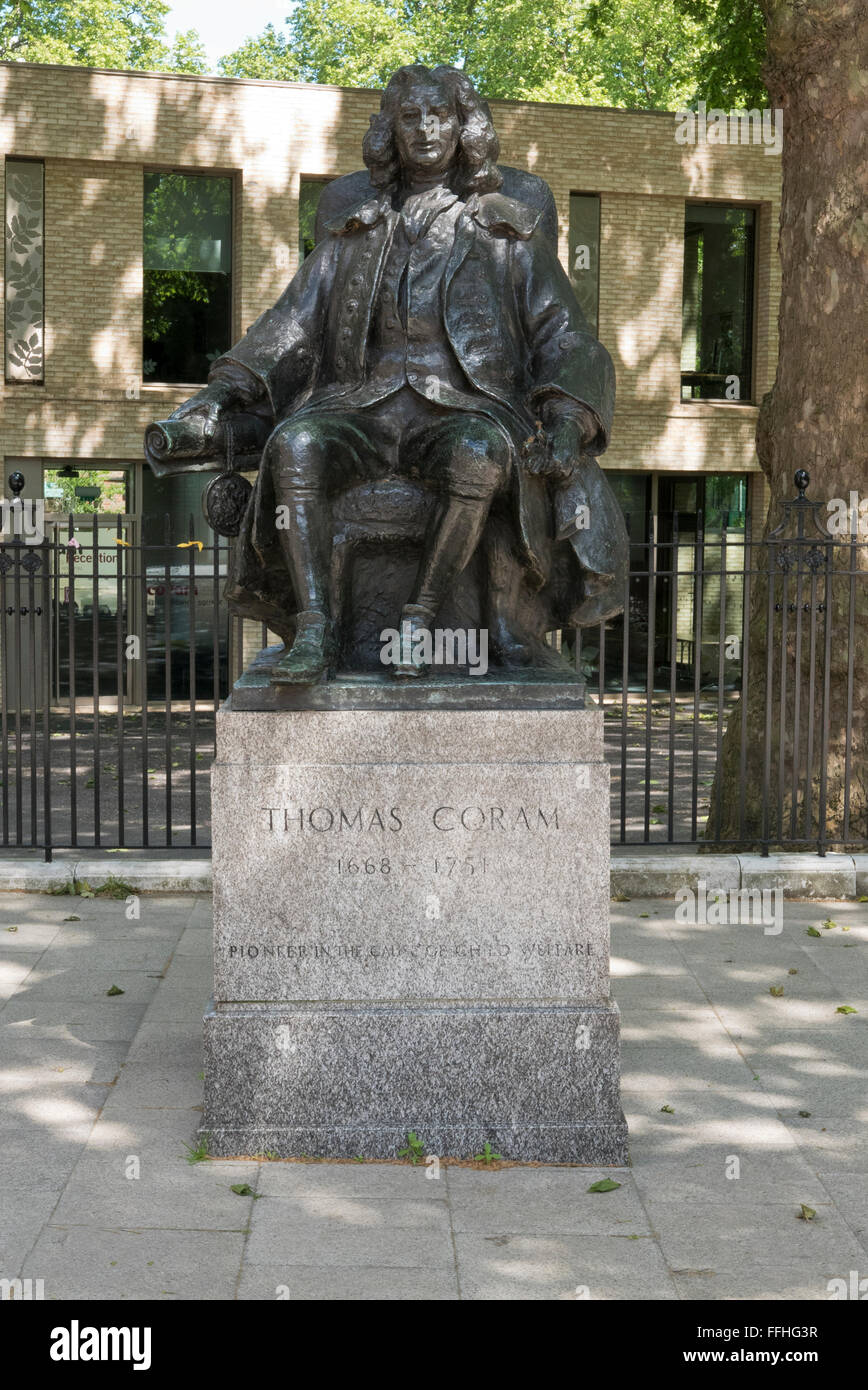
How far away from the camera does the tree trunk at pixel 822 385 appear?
9.27 m

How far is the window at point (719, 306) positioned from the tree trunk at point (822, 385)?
1215 centimetres

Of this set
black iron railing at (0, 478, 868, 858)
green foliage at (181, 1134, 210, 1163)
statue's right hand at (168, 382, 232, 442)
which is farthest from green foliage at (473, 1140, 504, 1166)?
statue's right hand at (168, 382, 232, 442)

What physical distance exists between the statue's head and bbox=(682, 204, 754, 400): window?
54.5 feet

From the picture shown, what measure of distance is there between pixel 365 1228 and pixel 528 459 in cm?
238

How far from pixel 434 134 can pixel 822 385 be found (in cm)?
466

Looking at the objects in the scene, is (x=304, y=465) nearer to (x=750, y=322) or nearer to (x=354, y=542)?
(x=354, y=542)

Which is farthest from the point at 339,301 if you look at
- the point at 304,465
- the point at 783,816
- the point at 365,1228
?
the point at 783,816

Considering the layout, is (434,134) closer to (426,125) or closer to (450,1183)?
(426,125)

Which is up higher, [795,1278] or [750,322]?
[750,322]

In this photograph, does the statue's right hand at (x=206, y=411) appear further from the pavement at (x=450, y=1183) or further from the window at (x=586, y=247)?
the window at (x=586, y=247)

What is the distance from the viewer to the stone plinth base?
4949 millimetres

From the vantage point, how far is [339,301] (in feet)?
18.0

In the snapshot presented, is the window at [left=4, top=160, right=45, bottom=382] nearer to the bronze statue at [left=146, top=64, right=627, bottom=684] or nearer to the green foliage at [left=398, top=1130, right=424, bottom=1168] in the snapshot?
the bronze statue at [left=146, top=64, right=627, bottom=684]

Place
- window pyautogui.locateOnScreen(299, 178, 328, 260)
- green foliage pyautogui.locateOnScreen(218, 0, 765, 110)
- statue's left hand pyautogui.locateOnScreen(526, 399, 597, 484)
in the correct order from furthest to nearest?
green foliage pyautogui.locateOnScreen(218, 0, 765, 110)
window pyautogui.locateOnScreen(299, 178, 328, 260)
statue's left hand pyautogui.locateOnScreen(526, 399, 597, 484)
